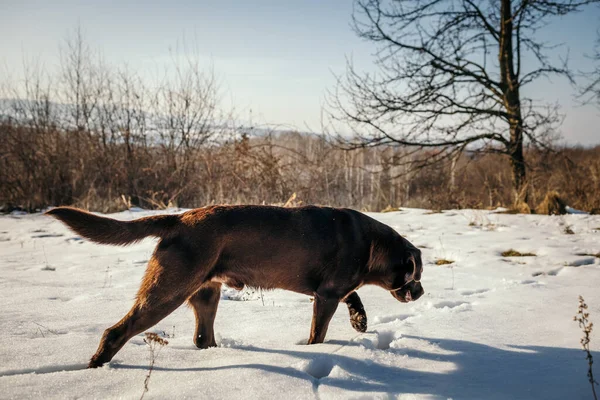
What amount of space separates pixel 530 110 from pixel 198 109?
910 centimetres

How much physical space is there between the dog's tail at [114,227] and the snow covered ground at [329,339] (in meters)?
0.71

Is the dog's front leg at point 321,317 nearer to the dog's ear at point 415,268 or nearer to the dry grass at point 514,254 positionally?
the dog's ear at point 415,268

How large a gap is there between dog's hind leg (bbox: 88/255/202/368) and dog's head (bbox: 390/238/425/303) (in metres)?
1.78

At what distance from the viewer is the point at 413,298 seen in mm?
3672

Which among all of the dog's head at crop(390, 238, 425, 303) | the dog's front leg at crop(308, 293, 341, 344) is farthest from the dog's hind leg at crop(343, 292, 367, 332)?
the dog's head at crop(390, 238, 425, 303)

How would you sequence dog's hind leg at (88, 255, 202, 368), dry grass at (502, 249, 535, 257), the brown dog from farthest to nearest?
dry grass at (502, 249, 535, 257) < the brown dog < dog's hind leg at (88, 255, 202, 368)

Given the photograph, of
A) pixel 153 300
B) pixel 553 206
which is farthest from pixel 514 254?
pixel 153 300

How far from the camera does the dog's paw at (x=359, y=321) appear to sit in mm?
3285

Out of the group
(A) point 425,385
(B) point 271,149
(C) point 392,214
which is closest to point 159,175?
(B) point 271,149

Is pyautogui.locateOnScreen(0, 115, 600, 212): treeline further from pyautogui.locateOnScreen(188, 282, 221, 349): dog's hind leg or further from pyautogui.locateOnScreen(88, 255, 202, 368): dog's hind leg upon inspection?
pyautogui.locateOnScreen(88, 255, 202, 368): dog's hind leg

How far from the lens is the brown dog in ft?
8.46

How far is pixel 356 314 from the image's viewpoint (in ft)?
10.9

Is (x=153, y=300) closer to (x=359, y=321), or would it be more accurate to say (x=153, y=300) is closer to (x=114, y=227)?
(x=114, y=227)

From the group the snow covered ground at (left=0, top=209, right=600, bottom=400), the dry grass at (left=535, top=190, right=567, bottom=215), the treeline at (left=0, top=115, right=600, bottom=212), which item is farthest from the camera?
the treeline at (left=0, top=115, right=600, bottom=212)
